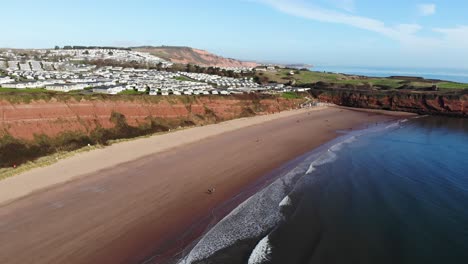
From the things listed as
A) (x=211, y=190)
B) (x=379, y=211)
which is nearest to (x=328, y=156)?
(x=379, y=211)

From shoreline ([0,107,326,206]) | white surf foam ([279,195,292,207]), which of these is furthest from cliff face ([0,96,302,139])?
white surf foam ([279,195,292,207])

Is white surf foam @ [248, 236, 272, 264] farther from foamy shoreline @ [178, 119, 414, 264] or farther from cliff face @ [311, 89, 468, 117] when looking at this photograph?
cliff face @ [311, 89, 468, 117]

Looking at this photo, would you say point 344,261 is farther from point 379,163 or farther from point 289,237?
point 379,163

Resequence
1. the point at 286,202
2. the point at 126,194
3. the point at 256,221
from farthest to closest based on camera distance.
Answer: the point at 126,194 → the point at 286,202 → the point at 256,221

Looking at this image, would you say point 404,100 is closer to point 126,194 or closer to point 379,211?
point 379,211

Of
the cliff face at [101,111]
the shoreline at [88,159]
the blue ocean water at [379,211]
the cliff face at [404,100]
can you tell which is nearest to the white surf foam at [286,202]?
the blue ocean water at [379,211]

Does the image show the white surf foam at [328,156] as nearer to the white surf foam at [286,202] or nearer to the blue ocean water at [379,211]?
the blue ocean water at [379,211]
